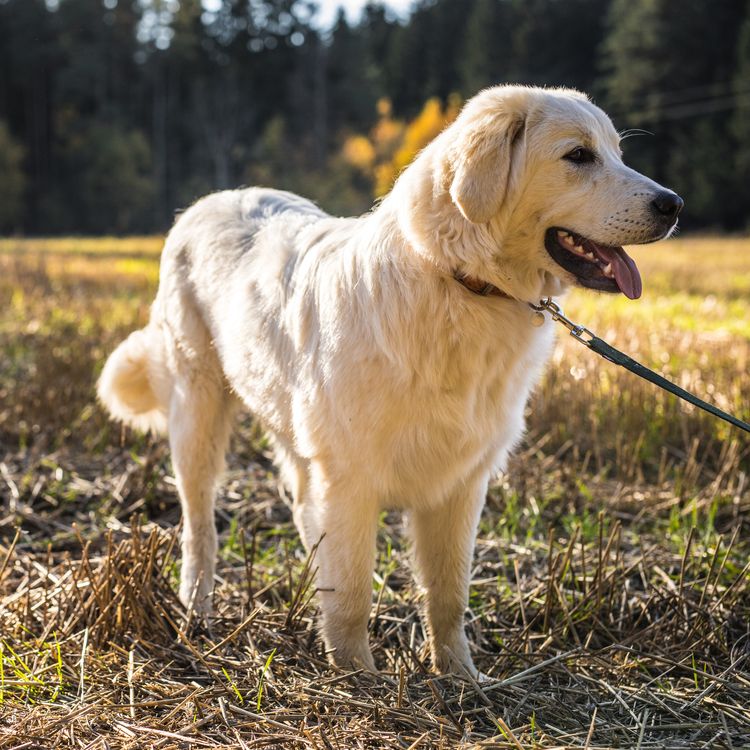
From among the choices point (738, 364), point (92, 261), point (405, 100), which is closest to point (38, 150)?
point (405, 100)

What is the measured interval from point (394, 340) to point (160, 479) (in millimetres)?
2365

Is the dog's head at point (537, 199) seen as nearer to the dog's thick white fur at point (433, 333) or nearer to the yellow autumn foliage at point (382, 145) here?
the dog's thick white fur at point (433, 333)

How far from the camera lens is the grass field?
2443mm

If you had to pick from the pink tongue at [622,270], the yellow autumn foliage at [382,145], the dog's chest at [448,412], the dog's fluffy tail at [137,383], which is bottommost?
the yellow autumn foliage at [382,145]

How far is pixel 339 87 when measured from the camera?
55.4m

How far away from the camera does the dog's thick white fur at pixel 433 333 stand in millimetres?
2664

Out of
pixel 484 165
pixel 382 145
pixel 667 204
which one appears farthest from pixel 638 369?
pixel 382 145

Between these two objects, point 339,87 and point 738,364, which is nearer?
point 738,364

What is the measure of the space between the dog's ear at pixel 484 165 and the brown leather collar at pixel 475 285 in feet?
0.59

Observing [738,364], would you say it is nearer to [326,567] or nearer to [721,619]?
[721,619]

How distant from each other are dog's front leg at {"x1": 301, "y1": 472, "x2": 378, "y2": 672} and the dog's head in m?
0.86

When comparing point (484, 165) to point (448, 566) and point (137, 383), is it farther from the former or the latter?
point (137, 383)

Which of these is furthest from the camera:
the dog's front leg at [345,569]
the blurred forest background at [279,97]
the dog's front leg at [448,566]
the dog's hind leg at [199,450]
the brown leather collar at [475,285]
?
the blurred forest background at [279,97]

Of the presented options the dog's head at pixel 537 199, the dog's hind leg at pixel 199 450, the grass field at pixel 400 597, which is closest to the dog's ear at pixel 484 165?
the dog's head at pixel 537 199
